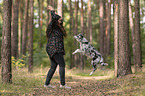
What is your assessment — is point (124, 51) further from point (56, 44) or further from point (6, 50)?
point (6, 50)

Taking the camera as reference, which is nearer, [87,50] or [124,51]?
[87,50]

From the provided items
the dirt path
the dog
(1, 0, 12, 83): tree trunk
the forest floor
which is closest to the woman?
the dirt path

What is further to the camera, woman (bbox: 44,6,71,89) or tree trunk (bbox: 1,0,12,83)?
tree trunk (bbox: 1,0,12,83)

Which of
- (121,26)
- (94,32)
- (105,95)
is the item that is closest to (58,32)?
(105,95)

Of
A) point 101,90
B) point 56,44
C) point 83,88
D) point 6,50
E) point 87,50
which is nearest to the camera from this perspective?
point 101,90

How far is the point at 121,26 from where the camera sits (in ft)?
32.0

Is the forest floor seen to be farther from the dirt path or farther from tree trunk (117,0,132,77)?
tree trunk (117,0,132,77)

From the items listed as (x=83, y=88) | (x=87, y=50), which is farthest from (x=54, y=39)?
(x=87, y=50)

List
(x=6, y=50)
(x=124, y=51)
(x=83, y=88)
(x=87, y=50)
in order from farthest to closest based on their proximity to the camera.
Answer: (x=124, y=51), (x=87, y=50), (x=6, y=50), (x=83, y=88)

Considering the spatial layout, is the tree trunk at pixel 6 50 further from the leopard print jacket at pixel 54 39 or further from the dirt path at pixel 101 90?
the leopard print jacket at pixel 54 39

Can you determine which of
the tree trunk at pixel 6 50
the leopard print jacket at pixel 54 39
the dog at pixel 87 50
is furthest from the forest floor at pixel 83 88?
the leopard print jacket at pixel 54 39

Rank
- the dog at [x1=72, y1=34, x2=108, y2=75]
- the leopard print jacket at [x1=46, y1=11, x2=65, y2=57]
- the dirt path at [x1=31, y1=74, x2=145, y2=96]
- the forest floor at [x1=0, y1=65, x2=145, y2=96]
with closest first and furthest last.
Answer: the dirt path at [x1=31, y1=74, x2=145, y2=96], the forest floor at [x1=0, y1=65, x2=145, y2=96], the leopard print jacket at [x1=46, y1=11, x2=65, y2=57], the dog at [x1=72, y1=34, x2=108, y2=75]

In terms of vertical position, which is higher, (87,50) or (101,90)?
(87,50)

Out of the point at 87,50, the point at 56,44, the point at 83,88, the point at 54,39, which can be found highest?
the point at 54,39
